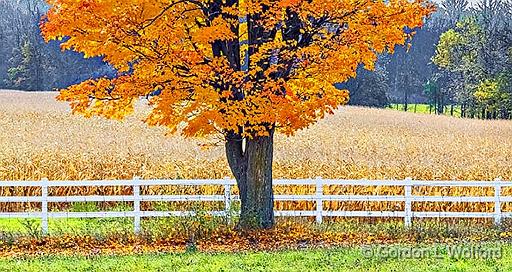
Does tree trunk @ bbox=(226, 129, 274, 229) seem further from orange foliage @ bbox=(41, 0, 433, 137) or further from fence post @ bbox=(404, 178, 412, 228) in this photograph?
fence post @ bbox=(404, 178, 412, 228)

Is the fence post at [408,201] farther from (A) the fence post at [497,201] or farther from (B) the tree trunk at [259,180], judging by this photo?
(B) the tree trunk at [259,180]

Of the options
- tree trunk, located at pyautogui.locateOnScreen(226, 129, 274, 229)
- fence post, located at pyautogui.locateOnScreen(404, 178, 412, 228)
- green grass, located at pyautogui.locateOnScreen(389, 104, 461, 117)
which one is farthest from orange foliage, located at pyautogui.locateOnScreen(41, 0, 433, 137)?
green grass, located at pyautogui.locateOnScreen(389, 104, 461, 117)

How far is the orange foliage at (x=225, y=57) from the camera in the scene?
45.1 feet

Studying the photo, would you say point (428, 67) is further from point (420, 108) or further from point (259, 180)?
point (259, 180)

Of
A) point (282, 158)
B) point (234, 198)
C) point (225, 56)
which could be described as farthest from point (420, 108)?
point (225, 56)

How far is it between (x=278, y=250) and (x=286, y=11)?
4303 mm

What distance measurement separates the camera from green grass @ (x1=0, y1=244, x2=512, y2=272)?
39.0 feet

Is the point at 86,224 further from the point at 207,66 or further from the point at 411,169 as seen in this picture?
the point at 411,169

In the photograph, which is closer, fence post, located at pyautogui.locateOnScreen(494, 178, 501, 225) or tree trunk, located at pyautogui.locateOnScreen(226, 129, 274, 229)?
tree trunk, located at pyautogui.locateOnScreen(226, 129, 274, 229)

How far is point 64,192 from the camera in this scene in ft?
65.2

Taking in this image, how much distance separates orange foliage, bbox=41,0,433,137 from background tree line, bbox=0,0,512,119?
36446 mm

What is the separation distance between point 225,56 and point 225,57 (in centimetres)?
40

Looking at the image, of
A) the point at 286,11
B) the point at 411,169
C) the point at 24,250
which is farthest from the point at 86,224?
the point at 411,169

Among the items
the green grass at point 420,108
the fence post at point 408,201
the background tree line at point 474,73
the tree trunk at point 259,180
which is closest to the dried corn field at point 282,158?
the fence post at point 408,201
